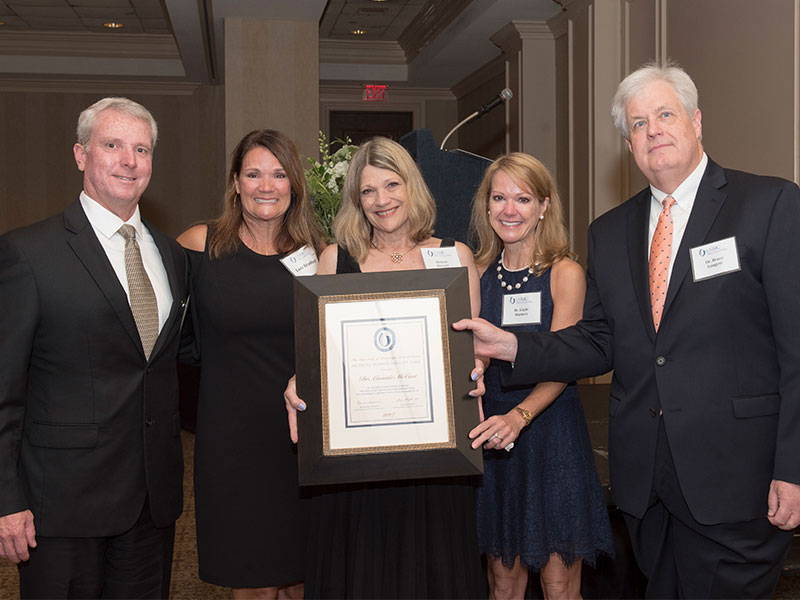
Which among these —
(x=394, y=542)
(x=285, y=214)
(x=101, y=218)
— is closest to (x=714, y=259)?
(x=394, y=542)

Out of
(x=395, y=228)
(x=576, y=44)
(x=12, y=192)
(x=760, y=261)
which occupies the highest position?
(x=576, y=44)

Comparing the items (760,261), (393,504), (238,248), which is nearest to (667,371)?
(760,261)

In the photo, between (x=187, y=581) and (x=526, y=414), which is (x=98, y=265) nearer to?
(x=526, y=414)

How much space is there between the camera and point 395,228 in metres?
2.19

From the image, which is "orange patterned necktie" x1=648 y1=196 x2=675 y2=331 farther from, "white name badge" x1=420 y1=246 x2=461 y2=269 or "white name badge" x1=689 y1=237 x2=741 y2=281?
→ "white name badge" x1=420 y1=246 x2=461 y2=269

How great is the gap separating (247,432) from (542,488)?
944mm

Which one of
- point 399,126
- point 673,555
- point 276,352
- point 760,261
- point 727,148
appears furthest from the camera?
point 399,126

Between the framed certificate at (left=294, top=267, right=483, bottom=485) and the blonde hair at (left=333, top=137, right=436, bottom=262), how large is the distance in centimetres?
41

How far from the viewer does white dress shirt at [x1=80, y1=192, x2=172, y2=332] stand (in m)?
1.97

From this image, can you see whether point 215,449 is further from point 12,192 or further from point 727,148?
point 12,192

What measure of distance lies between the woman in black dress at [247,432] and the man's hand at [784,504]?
1366 mm

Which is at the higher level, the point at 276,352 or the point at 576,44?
the point at 576,44

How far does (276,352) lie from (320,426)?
1.99 feet

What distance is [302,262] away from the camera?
2393mm
